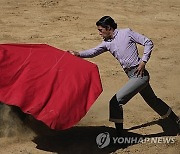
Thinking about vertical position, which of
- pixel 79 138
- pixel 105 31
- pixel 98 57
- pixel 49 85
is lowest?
pixel 98 57

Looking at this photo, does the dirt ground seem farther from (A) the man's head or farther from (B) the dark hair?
(B) the dark hair

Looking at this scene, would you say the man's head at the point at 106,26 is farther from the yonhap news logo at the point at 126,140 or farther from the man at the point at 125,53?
the yonhap news logo at the point at 126,140

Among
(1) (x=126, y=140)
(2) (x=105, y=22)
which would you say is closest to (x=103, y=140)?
(1) (x=126, y=140)

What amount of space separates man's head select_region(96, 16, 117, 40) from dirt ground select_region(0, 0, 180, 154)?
150 cm

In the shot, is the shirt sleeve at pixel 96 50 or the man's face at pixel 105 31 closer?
the man's face at pixel 105 31

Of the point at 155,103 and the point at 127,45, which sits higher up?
the point at 127,45

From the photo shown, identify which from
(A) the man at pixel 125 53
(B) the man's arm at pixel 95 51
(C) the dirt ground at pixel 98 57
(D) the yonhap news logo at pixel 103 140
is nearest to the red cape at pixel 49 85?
(B) the man's arm at pixel 95 51

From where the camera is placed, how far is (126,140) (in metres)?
6.25

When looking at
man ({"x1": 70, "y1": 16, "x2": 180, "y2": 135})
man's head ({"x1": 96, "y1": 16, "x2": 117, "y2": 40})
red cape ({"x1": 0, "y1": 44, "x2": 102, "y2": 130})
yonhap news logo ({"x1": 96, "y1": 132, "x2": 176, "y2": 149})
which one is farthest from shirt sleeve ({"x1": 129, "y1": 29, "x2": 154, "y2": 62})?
yonhap news logo ({"x1": 96, "y1": 132, "x2": 176, "y2": 149})

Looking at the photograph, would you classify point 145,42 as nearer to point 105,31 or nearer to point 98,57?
point 105,31

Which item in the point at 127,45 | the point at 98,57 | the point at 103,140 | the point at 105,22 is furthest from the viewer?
→ the point at 98,57

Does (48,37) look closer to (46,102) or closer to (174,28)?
(174,28)

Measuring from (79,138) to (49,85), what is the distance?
1.17m

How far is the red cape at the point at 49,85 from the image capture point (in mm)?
5301
